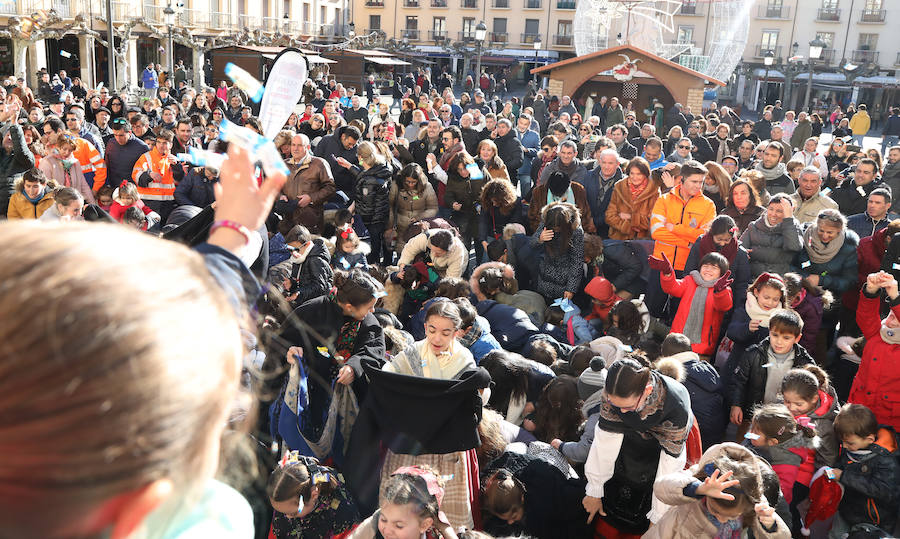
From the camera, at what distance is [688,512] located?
310 centimetres

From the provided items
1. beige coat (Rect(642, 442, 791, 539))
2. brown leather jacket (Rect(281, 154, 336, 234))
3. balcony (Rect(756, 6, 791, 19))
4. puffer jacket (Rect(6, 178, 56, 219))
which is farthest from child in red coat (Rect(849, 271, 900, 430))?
balcony (Rect(756, 6, 791, 19))

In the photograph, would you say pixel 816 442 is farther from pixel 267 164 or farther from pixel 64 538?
pixel 64 538

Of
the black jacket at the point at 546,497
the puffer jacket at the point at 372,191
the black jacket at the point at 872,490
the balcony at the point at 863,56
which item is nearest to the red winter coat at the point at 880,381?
the black jacket at the point at 872,490

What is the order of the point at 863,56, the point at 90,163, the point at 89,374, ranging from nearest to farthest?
the point at 89,374 → the point at 90,163 → the point at 863,56

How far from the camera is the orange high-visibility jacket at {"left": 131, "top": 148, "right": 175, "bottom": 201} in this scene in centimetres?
735

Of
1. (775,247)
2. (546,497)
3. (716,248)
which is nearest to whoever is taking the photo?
(546,497)

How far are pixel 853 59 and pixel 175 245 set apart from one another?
177ft

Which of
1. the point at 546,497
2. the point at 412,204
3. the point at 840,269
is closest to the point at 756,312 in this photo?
the point at 840,269

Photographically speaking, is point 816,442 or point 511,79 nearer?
point 816,442

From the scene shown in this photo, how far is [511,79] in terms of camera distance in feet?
158

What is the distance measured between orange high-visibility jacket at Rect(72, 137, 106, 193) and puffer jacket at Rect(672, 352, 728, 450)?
632 centimetres

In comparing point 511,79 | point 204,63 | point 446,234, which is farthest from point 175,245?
point 511,79

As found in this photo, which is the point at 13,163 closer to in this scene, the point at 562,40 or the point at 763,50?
the point at 562,40

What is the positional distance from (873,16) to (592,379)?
5286 centimetres
